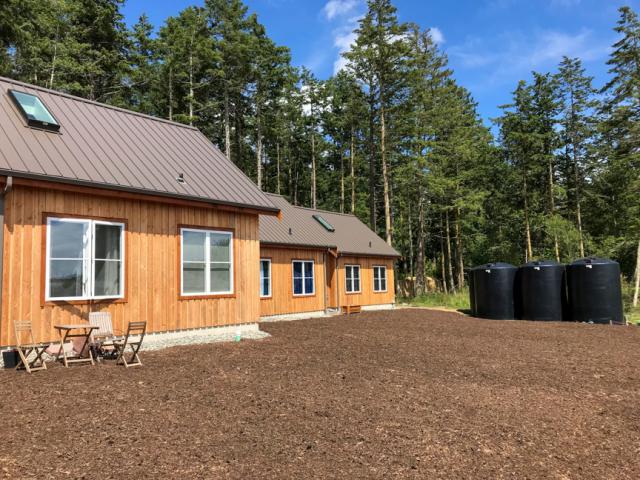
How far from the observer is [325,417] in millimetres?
4695

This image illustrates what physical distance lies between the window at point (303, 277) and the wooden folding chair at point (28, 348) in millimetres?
9858

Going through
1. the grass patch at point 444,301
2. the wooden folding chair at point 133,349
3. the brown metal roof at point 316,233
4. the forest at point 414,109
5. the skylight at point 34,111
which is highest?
the forest at point 414,109

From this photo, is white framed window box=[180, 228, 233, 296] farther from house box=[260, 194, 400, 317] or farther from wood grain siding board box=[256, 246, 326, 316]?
wood grain siding board box=[256, 246, 326, 316]

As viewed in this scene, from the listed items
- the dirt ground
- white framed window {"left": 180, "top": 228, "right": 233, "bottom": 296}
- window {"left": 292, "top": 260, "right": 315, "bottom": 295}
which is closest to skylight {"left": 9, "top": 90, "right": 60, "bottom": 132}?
white framed window {"left": 180, "top": 228, "right": 233, "bottom": 296}

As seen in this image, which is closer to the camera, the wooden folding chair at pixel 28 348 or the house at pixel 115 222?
the wooden folding chair at pixel 28 348

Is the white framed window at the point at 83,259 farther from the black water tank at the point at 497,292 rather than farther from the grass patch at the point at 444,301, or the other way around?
the grass patch at the point at 444,301

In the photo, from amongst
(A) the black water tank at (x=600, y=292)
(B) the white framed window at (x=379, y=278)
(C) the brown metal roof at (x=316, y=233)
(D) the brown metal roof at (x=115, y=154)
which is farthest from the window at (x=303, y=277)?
(A) the black water tank at (x=600, y=292)

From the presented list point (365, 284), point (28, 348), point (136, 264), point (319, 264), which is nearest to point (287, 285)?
point (319, 264)

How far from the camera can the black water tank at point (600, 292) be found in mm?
14828

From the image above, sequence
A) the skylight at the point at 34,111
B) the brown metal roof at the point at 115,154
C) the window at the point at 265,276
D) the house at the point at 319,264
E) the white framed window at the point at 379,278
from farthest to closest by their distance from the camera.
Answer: the white framed window at the point at 379,278, the house at the point at 319,264, the window at the point at 265,276, the skylight at the point at 34,111, the brown metal roof at the point at 115,154

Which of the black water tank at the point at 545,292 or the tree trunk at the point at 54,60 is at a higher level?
the tree trunk at the point at 54,60

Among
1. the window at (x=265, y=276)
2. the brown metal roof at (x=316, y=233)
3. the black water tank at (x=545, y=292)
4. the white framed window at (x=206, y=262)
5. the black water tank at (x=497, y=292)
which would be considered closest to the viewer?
the white framed window at (x=206, y=262)

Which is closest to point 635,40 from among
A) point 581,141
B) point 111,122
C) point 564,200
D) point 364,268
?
point 581,141

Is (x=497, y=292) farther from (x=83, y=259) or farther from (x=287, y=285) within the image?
(x=83, y=259)
